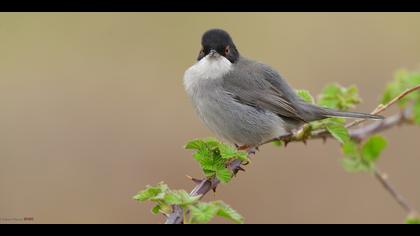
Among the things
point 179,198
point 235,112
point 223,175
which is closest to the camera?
point 179,198

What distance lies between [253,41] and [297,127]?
6918 millimetres

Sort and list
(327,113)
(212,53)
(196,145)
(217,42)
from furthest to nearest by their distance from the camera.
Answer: (212,53), (217,42), (327,113), (196,145)

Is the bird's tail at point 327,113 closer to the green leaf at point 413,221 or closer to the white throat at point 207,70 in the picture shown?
the white throat at point 207,70

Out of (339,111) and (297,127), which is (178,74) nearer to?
(297,127)

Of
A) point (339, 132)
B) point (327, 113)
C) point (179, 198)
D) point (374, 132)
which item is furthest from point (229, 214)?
point (327, 113)

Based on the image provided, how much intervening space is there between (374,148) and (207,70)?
6.62ft

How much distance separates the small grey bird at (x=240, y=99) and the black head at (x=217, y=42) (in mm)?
13

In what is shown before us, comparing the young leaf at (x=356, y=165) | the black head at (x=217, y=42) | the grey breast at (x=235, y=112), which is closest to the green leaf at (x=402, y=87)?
the young leaf at (x=356, y=165)

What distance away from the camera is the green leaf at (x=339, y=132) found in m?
3.62

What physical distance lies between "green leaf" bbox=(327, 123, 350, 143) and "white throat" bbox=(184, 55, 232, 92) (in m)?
1.63

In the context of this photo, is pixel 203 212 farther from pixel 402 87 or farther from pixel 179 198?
pixel 402 87

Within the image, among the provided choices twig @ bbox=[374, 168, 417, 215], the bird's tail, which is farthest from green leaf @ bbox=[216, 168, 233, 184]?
the bird's tail

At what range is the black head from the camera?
4.81 meters

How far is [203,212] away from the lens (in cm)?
230
